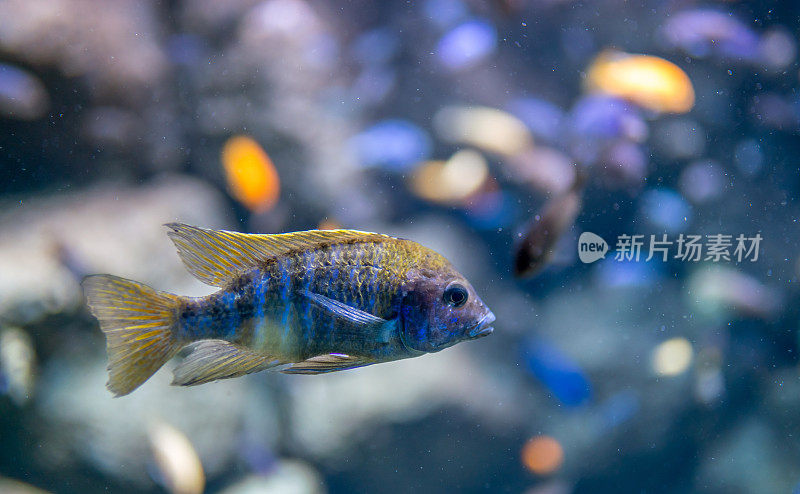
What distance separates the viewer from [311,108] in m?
2.14

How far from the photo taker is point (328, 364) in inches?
31.9

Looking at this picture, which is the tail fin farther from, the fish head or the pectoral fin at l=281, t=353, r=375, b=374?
the fish head

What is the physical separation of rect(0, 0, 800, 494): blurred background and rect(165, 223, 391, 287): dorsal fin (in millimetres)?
1035

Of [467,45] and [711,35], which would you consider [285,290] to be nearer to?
[467,45]

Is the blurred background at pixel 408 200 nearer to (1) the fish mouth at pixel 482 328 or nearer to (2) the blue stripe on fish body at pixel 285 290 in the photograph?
(1) the fish mouth at pixel 482 328

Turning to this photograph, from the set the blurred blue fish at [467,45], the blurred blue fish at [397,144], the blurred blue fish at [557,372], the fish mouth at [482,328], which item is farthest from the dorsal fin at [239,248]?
the blurred blue fish at [557,372]

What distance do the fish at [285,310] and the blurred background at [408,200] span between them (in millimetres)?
974

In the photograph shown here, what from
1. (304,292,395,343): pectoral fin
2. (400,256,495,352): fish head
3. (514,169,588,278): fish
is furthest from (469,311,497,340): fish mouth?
(514,169,588,278): fish

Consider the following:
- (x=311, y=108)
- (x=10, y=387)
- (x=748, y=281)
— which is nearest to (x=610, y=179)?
(x=748, y=281)

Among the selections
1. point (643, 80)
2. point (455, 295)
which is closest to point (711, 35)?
point (643, 80)

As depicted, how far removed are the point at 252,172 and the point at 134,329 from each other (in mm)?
1393

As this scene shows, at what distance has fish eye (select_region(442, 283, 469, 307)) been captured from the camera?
0.81m

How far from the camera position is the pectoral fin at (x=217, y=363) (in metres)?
0.82

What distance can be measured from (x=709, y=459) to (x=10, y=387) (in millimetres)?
4032
